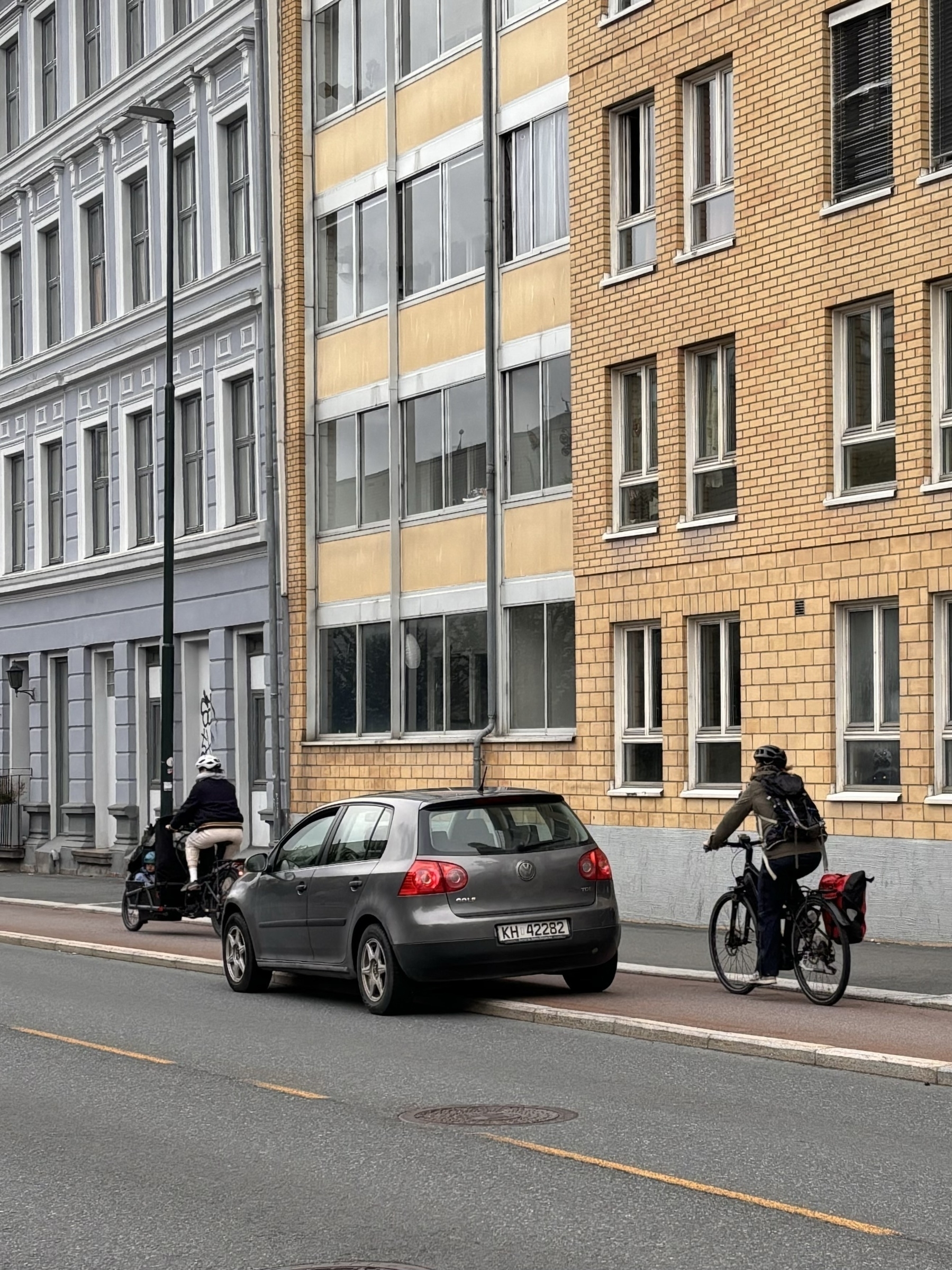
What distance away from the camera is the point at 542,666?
25859 millimetres

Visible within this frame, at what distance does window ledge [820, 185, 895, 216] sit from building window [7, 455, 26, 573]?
2311 cm

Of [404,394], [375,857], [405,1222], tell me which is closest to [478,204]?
[404,394]

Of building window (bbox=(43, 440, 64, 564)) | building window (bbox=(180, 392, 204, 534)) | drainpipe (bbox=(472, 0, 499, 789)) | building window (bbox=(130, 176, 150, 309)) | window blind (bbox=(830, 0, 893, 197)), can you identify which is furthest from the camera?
building window (bbox=(43, 440, 64, 564))

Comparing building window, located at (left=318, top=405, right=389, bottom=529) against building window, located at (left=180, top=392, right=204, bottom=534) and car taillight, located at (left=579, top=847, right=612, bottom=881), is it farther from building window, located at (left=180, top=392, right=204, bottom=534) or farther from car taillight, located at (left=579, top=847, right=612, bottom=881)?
car taillight, located at (left=579, top=847, right=612, bottom=881)

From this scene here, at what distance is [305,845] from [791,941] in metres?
3.73

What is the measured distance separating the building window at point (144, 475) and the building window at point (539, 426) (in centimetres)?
1082

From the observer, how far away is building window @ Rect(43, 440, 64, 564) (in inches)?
1553

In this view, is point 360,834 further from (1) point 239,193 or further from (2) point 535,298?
(1) point 239,193

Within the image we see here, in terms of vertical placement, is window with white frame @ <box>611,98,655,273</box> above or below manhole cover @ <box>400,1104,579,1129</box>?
above

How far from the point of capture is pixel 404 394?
28844 millimetres

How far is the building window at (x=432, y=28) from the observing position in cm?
2756

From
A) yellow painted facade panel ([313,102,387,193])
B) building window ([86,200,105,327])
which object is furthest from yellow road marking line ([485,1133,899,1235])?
building window ([86,200,105,327])

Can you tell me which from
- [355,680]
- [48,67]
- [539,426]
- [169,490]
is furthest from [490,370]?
[48,67]

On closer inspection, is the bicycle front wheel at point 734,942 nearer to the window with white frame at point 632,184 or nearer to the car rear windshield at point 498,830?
the car rear windshield at point 498,830
